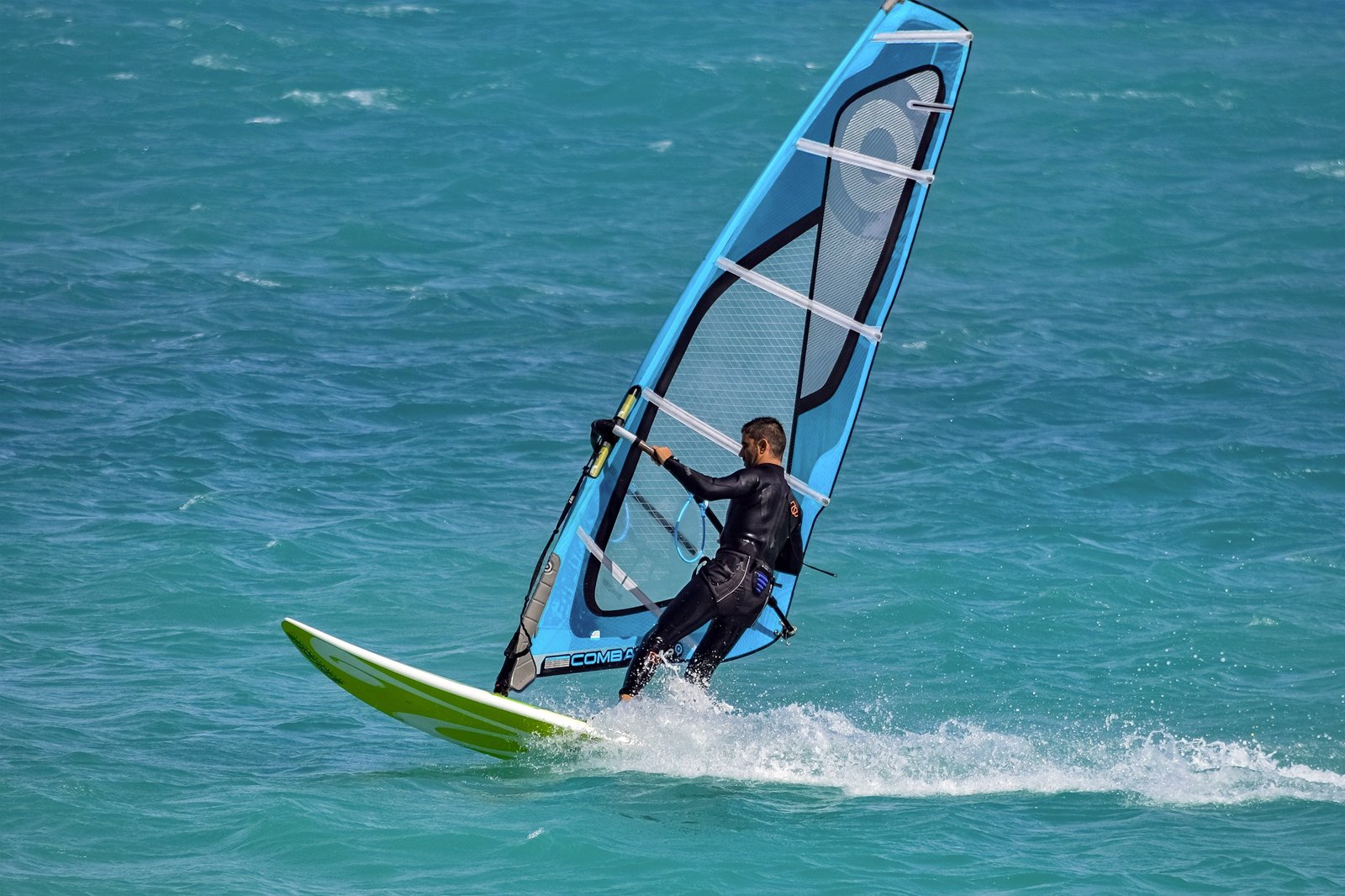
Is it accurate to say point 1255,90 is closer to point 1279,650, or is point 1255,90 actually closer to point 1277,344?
point 1277,344

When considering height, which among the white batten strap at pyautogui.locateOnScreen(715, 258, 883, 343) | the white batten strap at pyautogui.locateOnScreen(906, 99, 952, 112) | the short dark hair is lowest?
the short dark hair

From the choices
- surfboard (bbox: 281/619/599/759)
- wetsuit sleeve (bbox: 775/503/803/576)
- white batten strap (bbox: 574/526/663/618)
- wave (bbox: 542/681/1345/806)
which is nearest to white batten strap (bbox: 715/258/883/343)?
wetsuit sleeve (bbox: 775/503/803/576)

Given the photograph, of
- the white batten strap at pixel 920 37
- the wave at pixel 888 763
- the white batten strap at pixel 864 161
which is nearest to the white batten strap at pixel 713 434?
the wave at pixel 888 763

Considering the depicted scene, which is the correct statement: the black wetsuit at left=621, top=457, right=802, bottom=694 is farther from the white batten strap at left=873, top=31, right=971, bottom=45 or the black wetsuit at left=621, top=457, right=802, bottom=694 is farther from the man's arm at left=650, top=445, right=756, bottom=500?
the white batten strap at left=873, top=31, right=971, bottom=45

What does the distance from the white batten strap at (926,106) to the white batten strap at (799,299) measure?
974mm

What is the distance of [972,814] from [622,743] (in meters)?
1.55

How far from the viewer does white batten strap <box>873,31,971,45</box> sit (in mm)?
6703

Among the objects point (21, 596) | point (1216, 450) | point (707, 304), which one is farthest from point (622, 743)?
point (1216, 450)

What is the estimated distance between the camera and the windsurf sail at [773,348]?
682cm

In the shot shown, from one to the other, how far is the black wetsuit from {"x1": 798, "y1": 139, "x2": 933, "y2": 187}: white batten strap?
1476 millimetres

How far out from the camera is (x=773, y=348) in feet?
23.5

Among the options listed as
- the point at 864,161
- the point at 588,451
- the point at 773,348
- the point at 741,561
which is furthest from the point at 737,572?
the point at 588,451

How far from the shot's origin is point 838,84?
21.9 ft

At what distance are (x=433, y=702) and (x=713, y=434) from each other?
1.77 m
